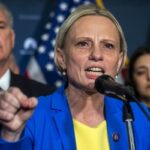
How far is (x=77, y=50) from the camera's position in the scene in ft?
5.99

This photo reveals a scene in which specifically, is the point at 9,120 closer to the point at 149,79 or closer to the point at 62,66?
the point at 62,66

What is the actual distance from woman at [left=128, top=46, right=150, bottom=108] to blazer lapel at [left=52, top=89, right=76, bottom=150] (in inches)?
57.1

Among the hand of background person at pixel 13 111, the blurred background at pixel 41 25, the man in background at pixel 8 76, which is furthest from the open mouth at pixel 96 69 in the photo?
the blurred background at pixel 41 25

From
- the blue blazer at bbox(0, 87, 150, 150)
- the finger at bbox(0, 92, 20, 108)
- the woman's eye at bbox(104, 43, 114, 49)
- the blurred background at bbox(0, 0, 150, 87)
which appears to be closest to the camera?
the finger at bbox(0, 92, 20, 108)

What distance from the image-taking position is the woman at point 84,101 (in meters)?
1.71

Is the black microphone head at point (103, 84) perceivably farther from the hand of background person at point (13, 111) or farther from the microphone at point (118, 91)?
the hand of background person at point (13, 111)

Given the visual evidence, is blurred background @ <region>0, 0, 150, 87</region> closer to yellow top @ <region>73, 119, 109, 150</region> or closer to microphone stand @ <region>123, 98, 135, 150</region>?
yellow top @ <region>73, 119, 109, 150</region>

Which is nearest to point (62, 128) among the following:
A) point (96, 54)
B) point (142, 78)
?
point (96, 54)

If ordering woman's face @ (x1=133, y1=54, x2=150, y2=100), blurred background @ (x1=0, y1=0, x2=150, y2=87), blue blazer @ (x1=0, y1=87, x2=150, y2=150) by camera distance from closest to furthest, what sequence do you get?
blue blazer @ (x1=0, y1=87, x2=150, y2=150) < woman's face @ (x1=133, y1=54, x2=150, y2=100) < blurred background @ (x1=0, y1=0, x2=150, y2=87)

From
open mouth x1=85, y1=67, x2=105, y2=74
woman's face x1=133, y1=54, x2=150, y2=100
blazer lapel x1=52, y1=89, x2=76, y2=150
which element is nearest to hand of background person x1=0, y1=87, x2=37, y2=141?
blazer lapel x1=52, y1=89, x2=76, y2=150

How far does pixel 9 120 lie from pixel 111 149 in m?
0.53

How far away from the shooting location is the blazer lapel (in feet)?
5.52

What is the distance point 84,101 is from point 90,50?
215 millimetres

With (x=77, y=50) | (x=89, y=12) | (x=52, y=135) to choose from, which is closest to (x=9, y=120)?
(x=52, y=135)
